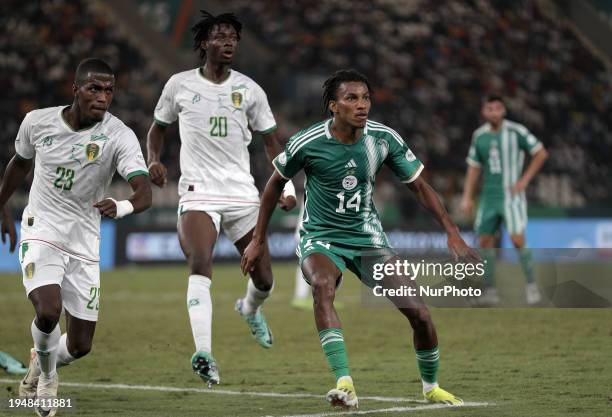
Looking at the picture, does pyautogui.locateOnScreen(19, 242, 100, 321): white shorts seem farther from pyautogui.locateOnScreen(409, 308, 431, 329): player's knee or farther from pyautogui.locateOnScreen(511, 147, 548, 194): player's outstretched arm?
pyautogui.locateOnScreen(511, 147, 548, 194): player's outstretched arm

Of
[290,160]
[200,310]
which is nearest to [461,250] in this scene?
[290,160]

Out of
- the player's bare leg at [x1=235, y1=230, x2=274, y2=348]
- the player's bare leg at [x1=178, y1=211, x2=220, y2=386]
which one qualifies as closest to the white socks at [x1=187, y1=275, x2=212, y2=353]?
the player's bare leg at [x1=178, y1=211, x2=220, y2=386]

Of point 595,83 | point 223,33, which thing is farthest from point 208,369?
point 595,83

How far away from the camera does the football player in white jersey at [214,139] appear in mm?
8711

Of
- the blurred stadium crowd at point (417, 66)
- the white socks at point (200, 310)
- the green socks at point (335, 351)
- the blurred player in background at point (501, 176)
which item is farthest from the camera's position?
the blurred stadium crowd at point (417, 66)

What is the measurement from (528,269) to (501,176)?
1.25m

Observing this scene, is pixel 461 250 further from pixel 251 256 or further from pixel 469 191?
pixel 469 191

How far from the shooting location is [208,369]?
765 centimetres

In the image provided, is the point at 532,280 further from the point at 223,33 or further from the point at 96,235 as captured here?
the point at 96,235

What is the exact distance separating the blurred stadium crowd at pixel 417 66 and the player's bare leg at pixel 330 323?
635 inches

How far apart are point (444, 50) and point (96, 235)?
2047 cm

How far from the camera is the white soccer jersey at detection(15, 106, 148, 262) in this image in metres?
7.23

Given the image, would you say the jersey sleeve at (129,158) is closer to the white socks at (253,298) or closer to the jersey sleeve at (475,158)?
the white socks at (253,298)

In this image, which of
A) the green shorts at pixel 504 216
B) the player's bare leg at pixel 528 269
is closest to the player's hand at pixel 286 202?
the green shorts at pixel 504 216
